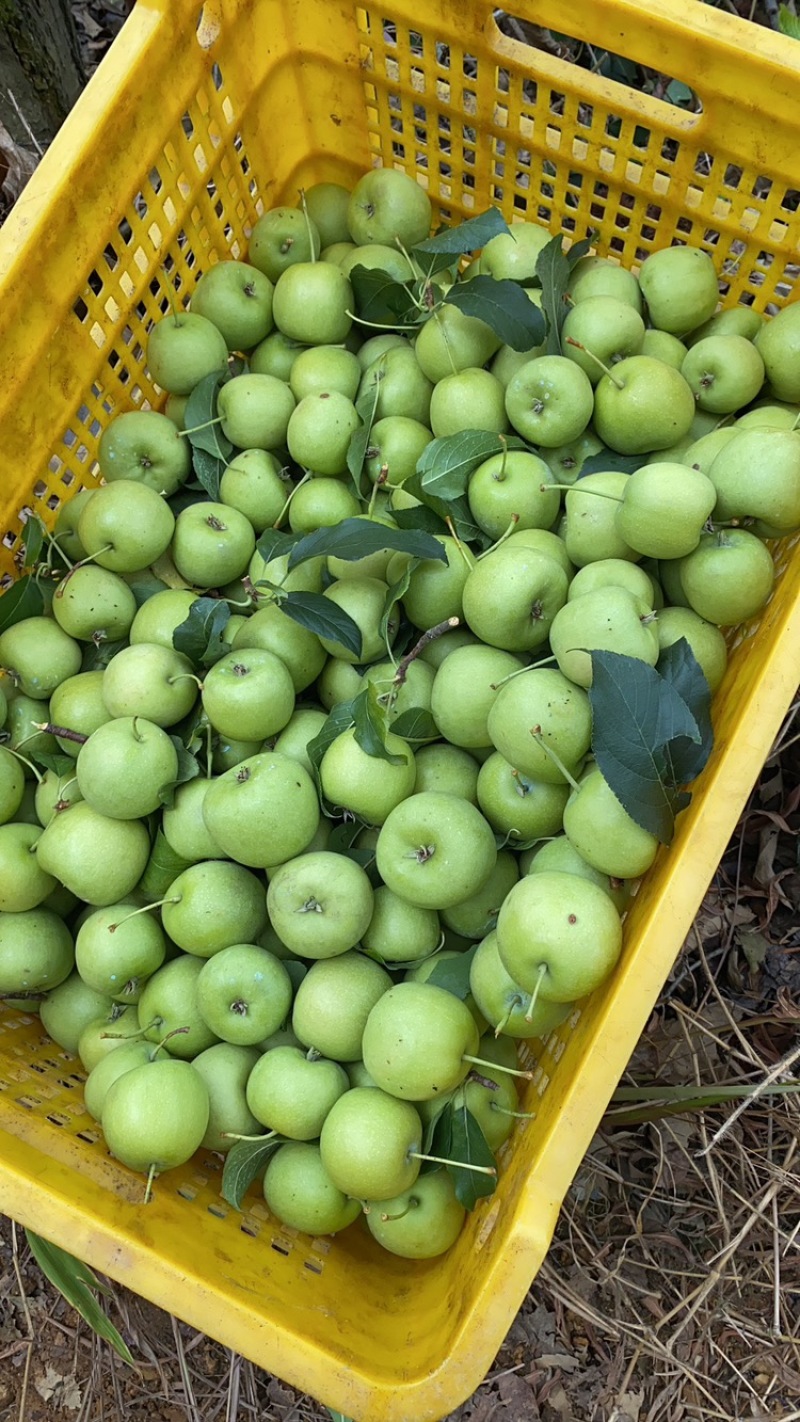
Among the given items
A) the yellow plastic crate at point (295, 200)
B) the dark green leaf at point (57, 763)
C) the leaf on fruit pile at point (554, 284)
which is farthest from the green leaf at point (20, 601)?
the leaf on fruit pile at point (554, 284)

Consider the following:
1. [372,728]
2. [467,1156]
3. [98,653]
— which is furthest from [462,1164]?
[98,653]

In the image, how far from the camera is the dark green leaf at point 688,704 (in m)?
1.49

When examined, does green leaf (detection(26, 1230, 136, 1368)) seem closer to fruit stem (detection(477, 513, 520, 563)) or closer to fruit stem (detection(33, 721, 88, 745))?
fruit stem (detection(33, 721, 88, 745))

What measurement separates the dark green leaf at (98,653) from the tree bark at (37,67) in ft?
4.80

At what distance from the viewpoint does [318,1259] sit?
Result: 5.83ft

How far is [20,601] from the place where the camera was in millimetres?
2094

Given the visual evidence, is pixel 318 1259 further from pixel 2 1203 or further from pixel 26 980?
pixel 26 980

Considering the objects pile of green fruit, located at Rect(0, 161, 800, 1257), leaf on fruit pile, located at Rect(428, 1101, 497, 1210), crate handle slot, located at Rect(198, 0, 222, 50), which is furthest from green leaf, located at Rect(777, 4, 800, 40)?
leaf on fruit pile, located at Rect(428, 1101, 497, 1210)

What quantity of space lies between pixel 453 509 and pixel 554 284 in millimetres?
506

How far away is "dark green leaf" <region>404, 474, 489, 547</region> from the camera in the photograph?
6.35 feet

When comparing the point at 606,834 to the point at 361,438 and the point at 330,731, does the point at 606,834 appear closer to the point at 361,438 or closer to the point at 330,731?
the point at 330,731

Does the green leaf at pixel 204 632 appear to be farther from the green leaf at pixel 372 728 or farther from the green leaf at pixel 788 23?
the green leaf at pixel 788 23

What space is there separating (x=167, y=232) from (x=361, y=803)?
134 centimetres

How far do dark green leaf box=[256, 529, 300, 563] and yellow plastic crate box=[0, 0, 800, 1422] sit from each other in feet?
1.64
